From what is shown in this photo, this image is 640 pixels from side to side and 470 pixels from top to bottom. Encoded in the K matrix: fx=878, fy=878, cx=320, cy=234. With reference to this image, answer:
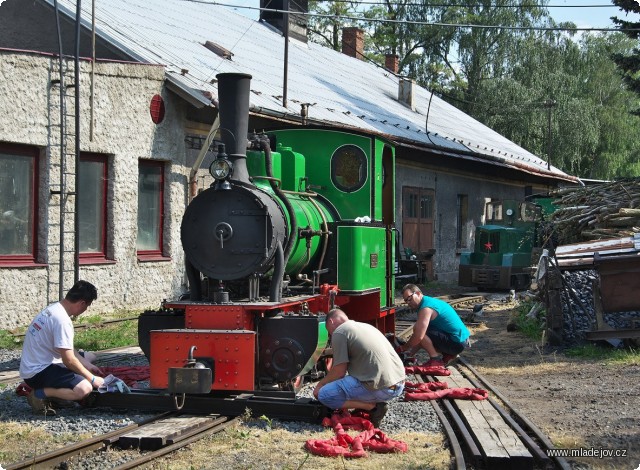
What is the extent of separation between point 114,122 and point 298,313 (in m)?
7.49

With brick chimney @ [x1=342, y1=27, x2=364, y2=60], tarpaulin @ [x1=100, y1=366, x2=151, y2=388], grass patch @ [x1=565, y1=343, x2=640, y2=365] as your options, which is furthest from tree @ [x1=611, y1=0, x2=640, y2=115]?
brick chimney @ [x1=342, y1=27, x2=364, y2=60]

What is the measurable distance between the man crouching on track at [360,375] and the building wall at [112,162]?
730 centimetres

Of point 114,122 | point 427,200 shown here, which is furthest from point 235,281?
point 427,200

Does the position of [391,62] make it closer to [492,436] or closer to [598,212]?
[598,212]

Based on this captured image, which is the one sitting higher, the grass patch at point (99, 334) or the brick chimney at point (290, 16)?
the brick chimney at point (290, 16)

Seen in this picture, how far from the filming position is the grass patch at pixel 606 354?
411 inches

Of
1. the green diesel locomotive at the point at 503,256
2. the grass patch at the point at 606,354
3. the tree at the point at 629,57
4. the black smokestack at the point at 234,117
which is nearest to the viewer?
the black smokestack at the point at 234,117

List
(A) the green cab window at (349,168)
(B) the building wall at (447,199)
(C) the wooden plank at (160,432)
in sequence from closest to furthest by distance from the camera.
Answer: (C) the wooden plank at (160,432), (A) the green cab window at (349,168), (B) the building wall at (447,199)

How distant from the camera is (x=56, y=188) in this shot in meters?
13.6

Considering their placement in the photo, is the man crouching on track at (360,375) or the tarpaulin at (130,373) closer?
the man crouching on track at (360,375)

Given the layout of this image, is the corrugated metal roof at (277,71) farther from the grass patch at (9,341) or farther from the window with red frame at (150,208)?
the grass patch at (9,341)

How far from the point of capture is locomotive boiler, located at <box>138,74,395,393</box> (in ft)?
24.4

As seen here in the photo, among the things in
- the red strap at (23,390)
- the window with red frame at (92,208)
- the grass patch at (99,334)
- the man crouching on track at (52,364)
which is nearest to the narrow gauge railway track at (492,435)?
the man crouching on track at (52,364)

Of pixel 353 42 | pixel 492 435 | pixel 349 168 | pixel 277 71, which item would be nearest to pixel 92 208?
pixel 349 168
